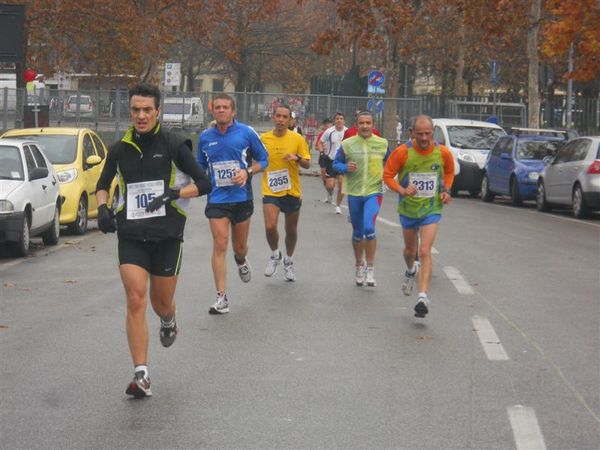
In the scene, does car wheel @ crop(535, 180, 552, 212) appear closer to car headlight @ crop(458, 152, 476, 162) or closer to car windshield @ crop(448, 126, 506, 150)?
car headlight @ crop(458, 152, 476, 162)

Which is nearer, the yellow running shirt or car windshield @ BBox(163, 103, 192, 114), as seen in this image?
the yellow running shirt

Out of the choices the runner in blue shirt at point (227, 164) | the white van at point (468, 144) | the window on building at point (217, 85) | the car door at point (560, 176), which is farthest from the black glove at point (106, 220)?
the window on building at point (217, 85)

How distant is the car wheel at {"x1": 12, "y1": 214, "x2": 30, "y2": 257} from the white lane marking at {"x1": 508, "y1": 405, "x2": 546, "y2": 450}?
32.8 feet

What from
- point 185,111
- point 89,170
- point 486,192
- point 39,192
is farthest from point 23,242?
point 185,111

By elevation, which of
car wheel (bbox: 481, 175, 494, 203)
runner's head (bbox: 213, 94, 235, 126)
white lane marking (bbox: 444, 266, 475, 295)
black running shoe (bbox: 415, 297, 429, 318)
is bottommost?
car wheel (bbox: 481, 175, 494, 203)

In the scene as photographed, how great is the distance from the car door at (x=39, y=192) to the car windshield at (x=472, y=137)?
53.7ft

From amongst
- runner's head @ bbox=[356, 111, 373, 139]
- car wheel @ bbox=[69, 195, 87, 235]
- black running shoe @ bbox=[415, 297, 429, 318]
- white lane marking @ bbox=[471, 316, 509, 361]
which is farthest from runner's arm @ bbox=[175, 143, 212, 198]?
car wheel @ bbox=[69, 195, 87, 235]

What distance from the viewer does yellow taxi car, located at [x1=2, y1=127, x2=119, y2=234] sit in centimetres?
1984

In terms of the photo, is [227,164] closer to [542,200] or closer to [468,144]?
[542,200]

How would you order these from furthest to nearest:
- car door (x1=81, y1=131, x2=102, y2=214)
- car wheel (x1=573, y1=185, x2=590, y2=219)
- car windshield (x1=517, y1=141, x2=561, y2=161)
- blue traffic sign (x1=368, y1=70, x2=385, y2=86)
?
blue traffic sign (x1=368, y1=70, x2=385, y2=86)
car windshield (x1=517, y1=141, x2=561, y2=161)
car wheel (x1=573, y1=185, x2=590, y2=219)
car door (x1=81, y1=131, x2=102, y2=214)

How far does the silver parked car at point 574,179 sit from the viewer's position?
2441 centimetres

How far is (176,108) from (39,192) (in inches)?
1212

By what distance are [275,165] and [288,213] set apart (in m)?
0.52

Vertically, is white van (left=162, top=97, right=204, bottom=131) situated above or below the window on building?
below
